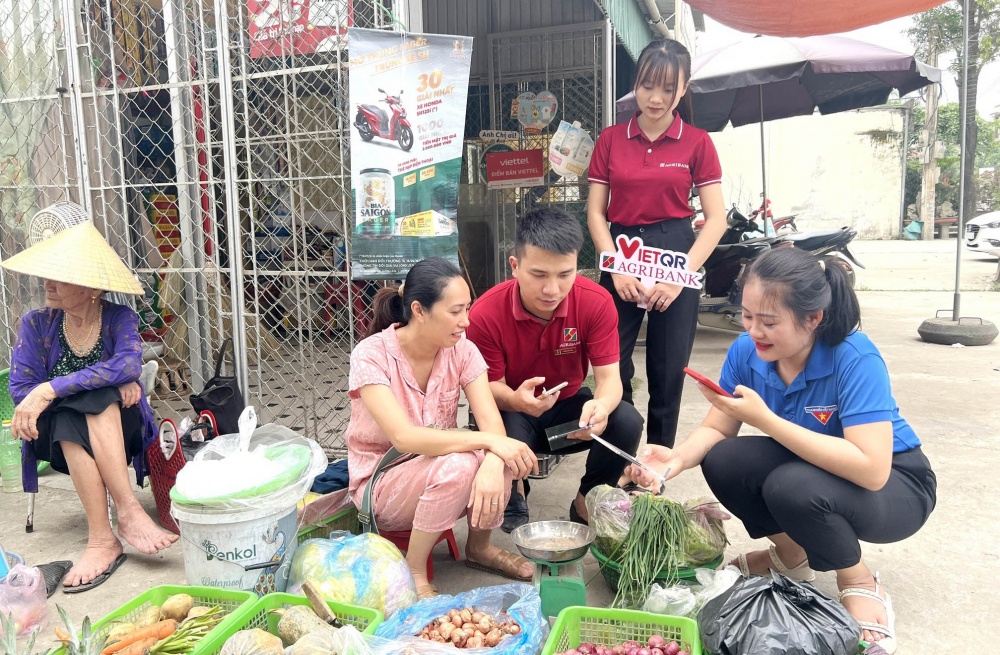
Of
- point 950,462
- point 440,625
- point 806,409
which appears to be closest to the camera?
point 440,625

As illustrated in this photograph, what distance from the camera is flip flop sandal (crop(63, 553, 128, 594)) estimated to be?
A: 2467mm

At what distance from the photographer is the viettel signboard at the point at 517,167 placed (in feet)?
21.2

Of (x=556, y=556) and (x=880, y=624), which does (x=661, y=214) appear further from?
(x=880, y=624)

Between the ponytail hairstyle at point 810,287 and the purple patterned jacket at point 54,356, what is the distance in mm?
2262

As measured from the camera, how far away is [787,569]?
235 cm

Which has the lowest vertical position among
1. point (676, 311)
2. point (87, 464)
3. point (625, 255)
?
point (87, 464)

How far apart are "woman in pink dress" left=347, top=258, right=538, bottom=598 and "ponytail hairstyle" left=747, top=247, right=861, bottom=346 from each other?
91 centimetres

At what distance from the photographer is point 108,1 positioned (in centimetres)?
367

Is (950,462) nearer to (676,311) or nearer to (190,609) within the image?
(676,311)

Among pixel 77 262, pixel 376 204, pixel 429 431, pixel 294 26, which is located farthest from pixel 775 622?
pixel 294 26

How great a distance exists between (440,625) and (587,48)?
5633mm

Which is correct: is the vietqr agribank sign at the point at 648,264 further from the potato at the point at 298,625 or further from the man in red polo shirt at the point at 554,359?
the potato at the point at 298,625

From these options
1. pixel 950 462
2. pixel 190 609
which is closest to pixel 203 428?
pixel 190 609

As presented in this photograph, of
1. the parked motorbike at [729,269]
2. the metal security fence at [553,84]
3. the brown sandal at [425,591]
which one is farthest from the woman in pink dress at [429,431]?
the parked motorbike at [729,269]
